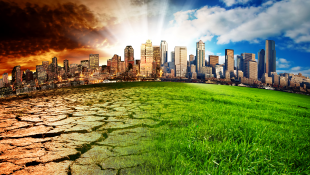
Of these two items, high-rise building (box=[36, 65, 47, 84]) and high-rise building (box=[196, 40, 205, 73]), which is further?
high-rise building (box=[196, 40, 205, 73])

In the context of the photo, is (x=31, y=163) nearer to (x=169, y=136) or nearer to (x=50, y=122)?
(x=169, y=136)

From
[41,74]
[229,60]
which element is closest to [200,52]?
[229,60]

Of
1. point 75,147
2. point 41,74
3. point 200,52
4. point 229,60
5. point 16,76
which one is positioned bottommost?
point 75,147

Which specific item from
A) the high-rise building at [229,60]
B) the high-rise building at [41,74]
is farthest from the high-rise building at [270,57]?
the high-rise building at [41,74]

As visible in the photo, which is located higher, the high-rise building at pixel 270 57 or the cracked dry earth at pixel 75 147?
the high-rise building at pixel 270 57

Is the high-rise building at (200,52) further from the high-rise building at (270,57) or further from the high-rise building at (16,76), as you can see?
the high-rise building at (16,76)

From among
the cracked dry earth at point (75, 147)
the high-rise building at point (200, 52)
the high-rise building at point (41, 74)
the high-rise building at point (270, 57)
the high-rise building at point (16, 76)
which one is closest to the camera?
the cracked dry earth at point (75, 147)

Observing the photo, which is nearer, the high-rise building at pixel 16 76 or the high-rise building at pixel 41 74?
the high-rise building at pixel 16 76

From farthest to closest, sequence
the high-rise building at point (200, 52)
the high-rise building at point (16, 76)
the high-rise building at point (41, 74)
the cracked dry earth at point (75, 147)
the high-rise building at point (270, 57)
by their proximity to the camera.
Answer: the high-rise building at point (200, 52), the high-rise building at point (270, 57), the high-rise building at point (41, 74), the high-rise building at point (16, 76), the cracked dry earth at point (75, 147)

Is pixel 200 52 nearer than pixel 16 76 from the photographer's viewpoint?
No

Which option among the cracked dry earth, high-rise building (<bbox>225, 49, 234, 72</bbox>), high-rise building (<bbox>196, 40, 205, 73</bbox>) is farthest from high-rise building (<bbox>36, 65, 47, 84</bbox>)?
high-rise building (<bbox>196, 40, 205, 73</bbox>)

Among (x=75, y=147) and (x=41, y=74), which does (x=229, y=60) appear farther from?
(x=75, y=147)

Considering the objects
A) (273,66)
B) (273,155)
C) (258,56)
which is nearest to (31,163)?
(273,155)

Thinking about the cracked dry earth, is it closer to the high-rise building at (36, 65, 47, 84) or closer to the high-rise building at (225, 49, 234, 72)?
the high-rise building at (36, 65, 47, 84)
